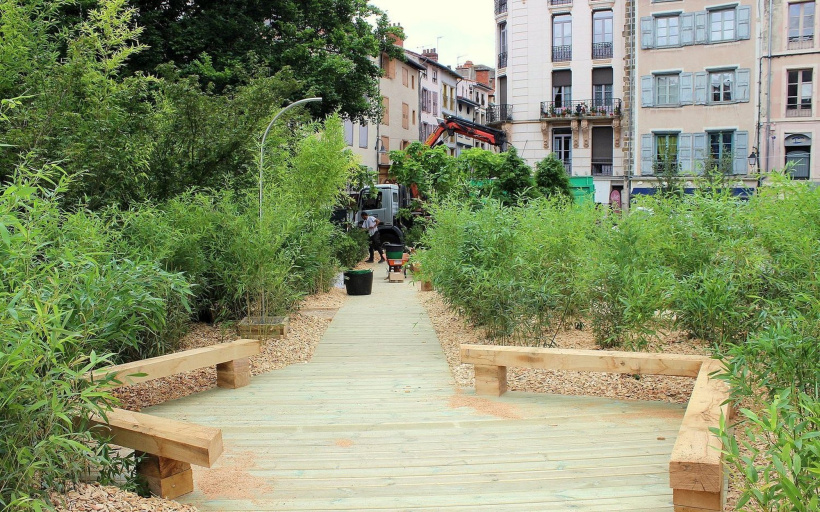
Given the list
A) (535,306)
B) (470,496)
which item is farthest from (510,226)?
(470,496)

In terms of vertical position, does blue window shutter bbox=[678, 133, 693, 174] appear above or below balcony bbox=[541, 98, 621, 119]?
below

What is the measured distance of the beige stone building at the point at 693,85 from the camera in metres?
32.4

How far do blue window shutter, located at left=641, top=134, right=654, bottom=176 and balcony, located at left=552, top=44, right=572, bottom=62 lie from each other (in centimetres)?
567

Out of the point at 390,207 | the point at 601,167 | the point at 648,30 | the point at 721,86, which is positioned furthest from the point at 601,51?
the point at 390,207

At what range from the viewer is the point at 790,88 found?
31625 millimetres

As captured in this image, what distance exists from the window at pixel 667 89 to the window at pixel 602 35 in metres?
3.18

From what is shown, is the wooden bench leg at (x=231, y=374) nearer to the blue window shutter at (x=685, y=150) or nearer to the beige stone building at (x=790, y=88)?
the beige stone building at (x=790, y=88)

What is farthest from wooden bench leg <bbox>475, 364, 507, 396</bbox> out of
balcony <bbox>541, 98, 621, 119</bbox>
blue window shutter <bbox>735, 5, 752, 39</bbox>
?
balcony <bbox>541, 98, 621, 119</bbox>

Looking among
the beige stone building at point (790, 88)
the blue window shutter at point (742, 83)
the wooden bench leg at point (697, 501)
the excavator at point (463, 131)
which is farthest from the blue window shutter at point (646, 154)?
the wooden bench leg at point (697, 501)

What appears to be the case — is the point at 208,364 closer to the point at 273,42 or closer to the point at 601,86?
the point at 273,42

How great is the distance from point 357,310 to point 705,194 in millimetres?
5762

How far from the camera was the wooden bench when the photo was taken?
207 inches

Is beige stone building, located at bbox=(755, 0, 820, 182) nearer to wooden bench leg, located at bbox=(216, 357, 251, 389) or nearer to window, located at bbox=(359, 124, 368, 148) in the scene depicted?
window, located at bbox=(359, 124, 368, 148)

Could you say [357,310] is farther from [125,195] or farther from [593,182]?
[593,182]
